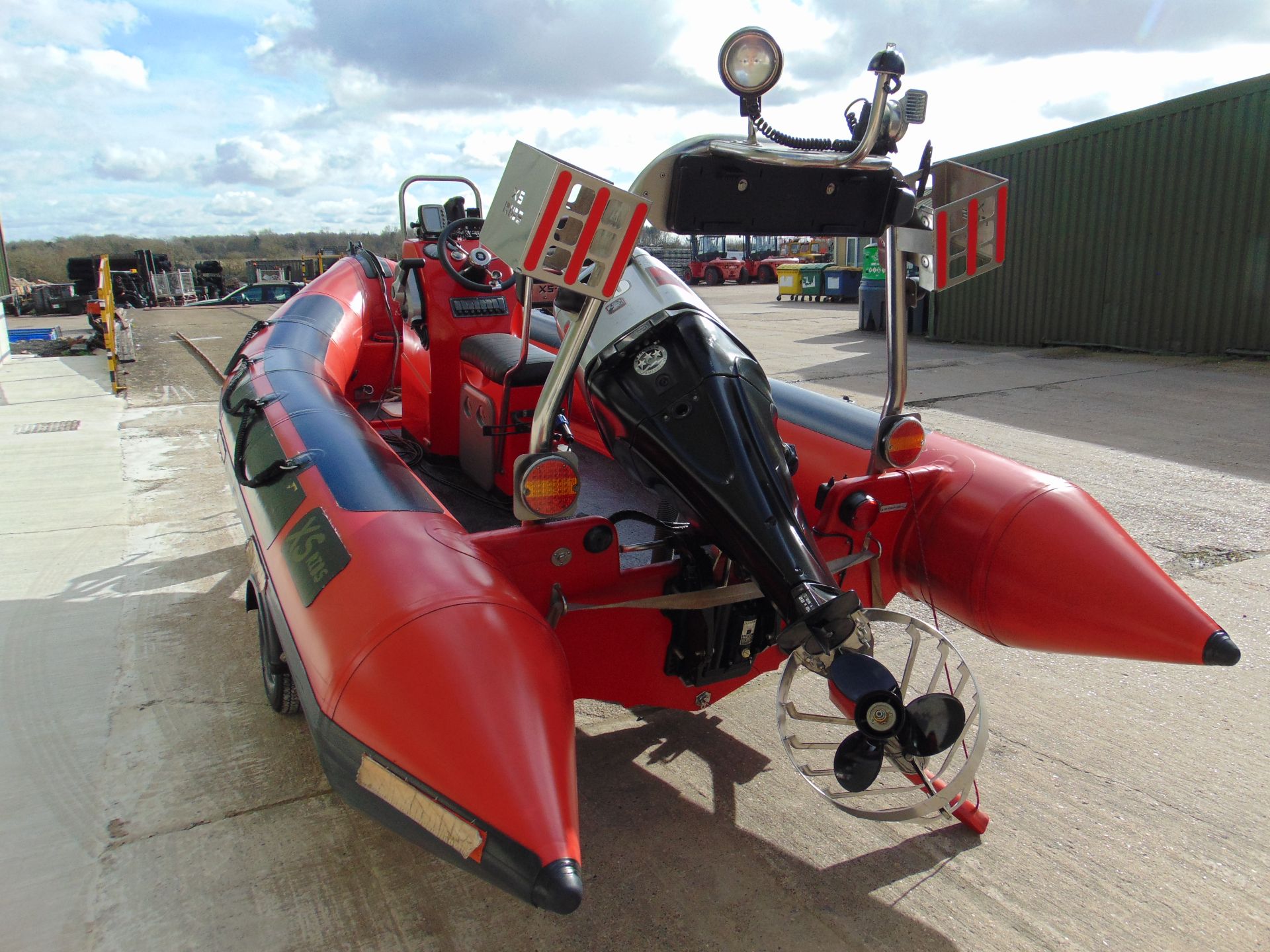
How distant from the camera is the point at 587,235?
74.1 inches

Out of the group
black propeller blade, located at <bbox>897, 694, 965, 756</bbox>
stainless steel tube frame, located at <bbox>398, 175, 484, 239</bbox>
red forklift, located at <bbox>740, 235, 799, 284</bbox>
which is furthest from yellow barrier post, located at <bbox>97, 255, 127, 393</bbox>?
red forklift, located at <bbox>740, 235, 799, 284</bbox>

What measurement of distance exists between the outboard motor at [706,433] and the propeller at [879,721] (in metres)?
0.09

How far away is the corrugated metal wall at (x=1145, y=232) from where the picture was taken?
10539mm

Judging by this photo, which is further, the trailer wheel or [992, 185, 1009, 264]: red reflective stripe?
the trailer wheel

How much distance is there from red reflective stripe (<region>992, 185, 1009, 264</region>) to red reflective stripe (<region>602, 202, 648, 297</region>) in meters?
1.12

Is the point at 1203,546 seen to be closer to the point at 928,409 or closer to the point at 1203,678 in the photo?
the point at 1203,678

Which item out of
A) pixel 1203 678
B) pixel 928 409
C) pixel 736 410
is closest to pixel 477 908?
pixel 736 410

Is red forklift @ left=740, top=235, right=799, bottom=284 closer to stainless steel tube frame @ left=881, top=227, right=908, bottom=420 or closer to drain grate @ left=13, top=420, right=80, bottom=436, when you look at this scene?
drain grate @ left=13, top=420, right=80, bottom=436

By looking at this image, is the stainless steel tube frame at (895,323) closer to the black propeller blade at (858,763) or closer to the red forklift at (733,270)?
the black propeller blade at (858,763)

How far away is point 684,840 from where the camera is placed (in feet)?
8.08

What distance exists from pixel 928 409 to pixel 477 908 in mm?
7164

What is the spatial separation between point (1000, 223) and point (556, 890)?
2.09 m

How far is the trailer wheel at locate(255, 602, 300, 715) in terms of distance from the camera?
9.74 ft

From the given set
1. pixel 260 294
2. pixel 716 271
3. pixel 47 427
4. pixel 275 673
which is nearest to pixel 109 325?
pixel 47 427
